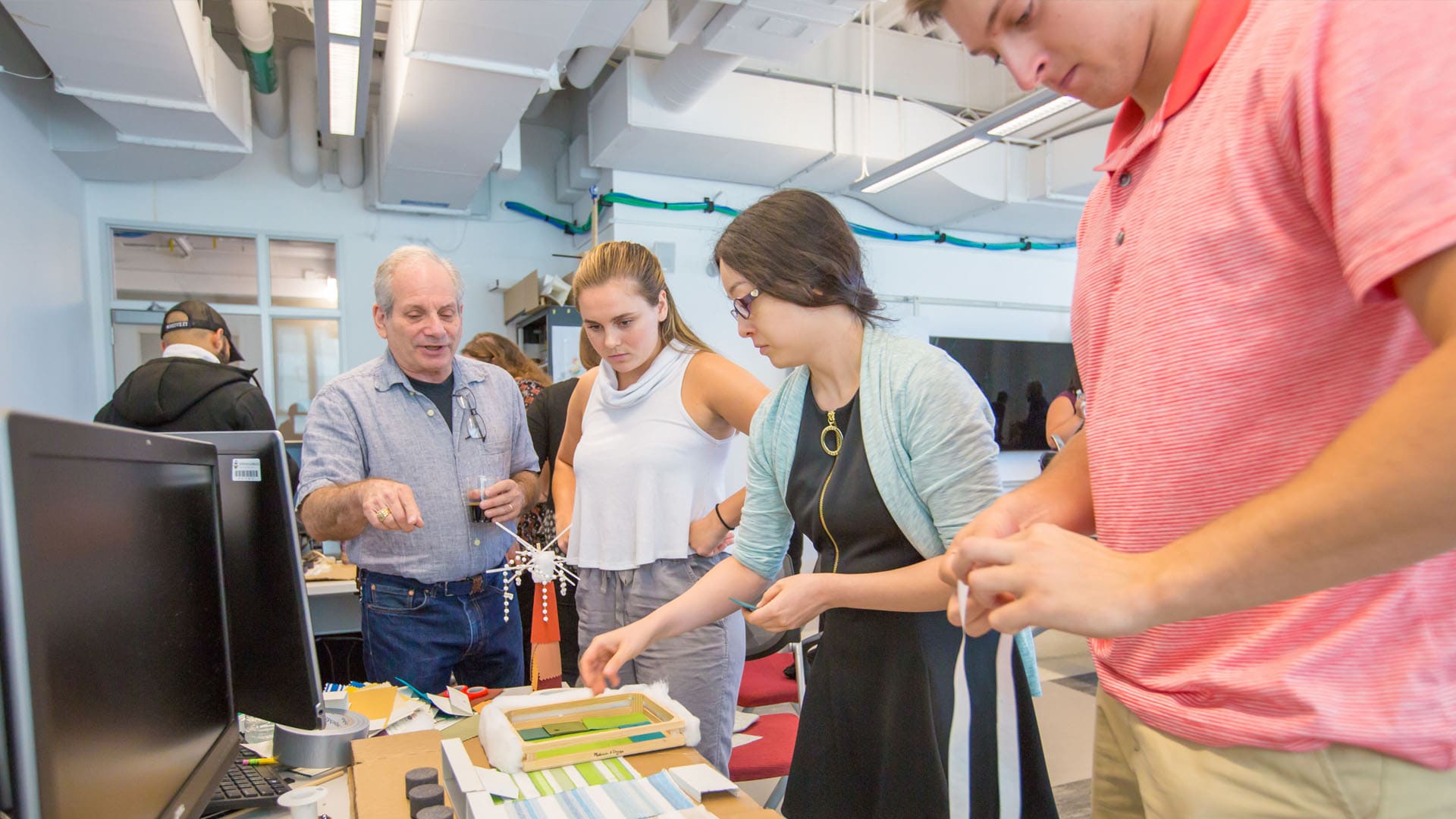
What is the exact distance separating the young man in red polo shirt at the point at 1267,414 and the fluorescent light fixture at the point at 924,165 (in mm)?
4250

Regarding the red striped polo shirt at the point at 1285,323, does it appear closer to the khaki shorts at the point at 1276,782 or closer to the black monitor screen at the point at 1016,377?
the khaki shorts at the point at 1276,782

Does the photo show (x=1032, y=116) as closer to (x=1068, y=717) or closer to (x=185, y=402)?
(x=1068, y=717)

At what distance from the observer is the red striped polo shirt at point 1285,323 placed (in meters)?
0.47

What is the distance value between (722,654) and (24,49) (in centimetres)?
497

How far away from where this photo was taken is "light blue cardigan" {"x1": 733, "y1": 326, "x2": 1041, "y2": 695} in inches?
45.6

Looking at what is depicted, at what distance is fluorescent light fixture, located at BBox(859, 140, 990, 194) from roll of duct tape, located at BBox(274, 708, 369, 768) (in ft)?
14.3

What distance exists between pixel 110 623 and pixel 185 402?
239 cm

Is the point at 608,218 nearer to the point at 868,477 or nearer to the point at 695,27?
the point at 695,27

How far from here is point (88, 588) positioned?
643mm

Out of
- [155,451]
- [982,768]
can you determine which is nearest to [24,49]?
[155,451]

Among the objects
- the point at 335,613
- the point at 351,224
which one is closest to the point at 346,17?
the point at 335,613

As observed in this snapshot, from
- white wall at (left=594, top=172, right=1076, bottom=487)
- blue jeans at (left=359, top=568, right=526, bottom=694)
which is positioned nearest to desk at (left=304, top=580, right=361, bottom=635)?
blue jeans at (left=359, top=568, right=526, bottom=694)

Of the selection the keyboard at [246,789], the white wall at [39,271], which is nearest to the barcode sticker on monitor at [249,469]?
the keyboard at [246,789]

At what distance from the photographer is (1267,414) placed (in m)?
0.60
